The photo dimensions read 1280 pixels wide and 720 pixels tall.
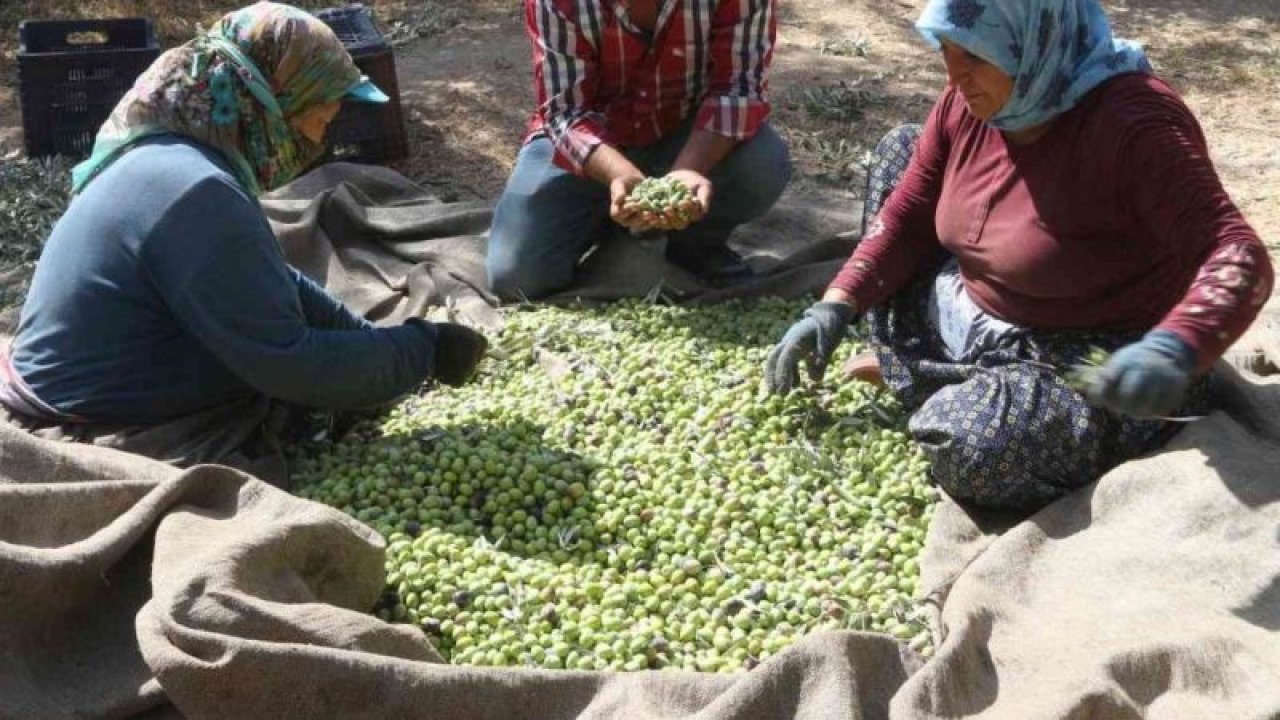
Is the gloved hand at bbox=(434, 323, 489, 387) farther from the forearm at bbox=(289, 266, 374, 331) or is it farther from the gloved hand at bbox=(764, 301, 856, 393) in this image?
the gloved hand at bbox=(764, 301, 856, 393)

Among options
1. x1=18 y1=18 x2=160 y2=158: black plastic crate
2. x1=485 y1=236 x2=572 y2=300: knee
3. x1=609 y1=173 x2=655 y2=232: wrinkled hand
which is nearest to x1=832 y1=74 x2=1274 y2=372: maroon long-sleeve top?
x1=609 y1=173 x2=655 y2=232: wrinkled hand

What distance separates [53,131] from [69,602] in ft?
11.7

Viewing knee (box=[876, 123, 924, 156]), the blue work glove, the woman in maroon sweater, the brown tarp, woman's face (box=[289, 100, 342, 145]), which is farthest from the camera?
knee (box=[876, 123, 924, 156])

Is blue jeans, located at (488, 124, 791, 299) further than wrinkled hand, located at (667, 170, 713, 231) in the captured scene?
Yes

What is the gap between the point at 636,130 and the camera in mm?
4793

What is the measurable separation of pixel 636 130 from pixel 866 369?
1.25 m

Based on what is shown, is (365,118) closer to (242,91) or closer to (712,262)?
(712,262)

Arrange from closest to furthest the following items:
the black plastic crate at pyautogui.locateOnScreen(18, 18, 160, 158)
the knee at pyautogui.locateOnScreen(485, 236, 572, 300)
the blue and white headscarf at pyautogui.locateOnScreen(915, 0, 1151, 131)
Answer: the blue and white headscarf at pyautogui.locateOnScreen(915, 0, 1151, 131) < the knee at pyautogui.locateOnScreen(485, 236, 572, 300) < the black plastic crate at pyautogui.locateOnScreen(18, 18, 160, 158)

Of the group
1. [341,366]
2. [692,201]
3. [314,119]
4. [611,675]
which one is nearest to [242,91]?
[314,119]

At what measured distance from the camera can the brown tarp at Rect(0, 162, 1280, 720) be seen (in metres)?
2.64

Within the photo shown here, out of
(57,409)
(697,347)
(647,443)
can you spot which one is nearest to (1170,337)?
(647,443)

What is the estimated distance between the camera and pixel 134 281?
3314 mm

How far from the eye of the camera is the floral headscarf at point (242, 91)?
338cm

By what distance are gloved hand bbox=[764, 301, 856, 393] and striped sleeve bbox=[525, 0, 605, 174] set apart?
42.8 inches
